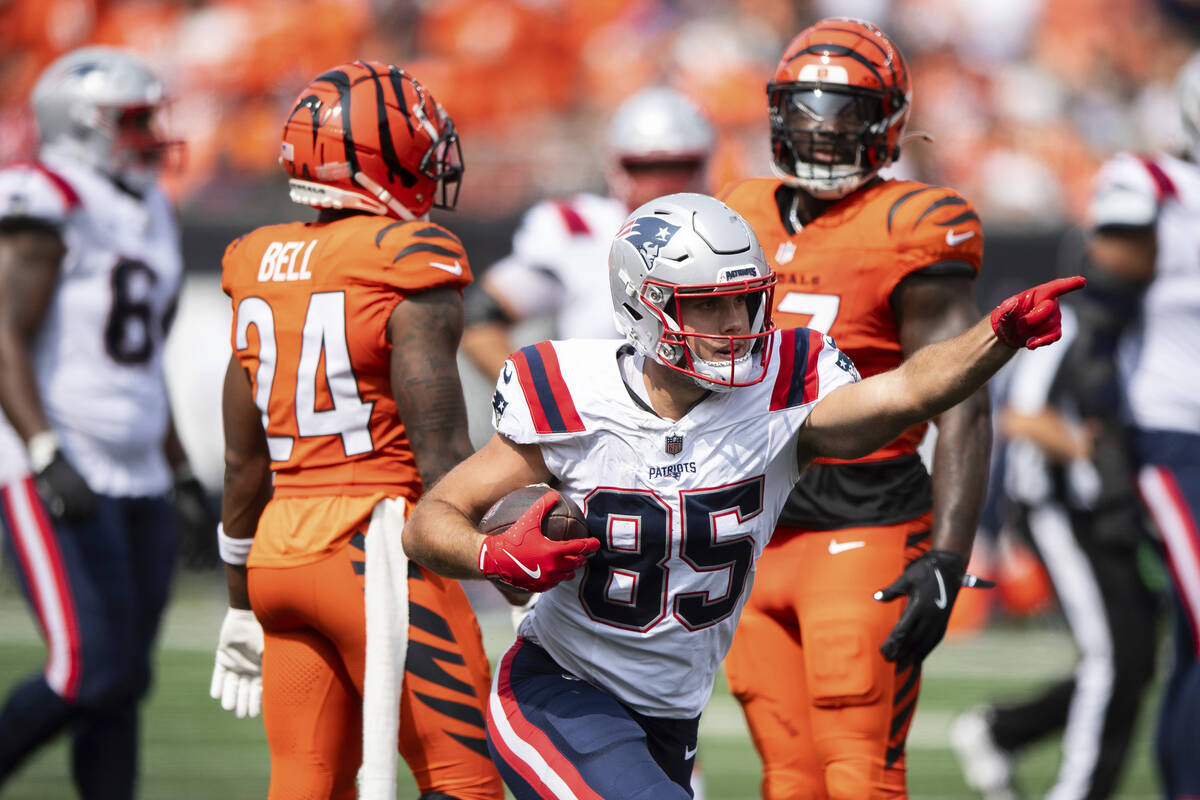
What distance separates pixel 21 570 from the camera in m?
4.46

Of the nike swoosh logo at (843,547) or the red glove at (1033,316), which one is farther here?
the nike swoosh logo at (843,547)

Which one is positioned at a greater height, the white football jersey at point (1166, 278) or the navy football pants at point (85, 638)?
the white football jersey at point (1166, 278)

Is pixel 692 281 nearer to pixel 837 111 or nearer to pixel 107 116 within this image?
pixel 837 111

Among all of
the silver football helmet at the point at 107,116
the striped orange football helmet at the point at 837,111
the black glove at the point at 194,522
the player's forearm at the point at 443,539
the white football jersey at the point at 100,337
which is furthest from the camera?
the black glove at the point at 194,522

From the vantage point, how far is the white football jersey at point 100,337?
4.57 metres

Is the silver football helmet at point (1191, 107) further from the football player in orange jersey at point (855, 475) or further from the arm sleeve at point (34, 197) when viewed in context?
the arm sleeve at point (34, 197)

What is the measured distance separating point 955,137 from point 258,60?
509 centimetres

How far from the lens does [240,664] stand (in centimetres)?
349

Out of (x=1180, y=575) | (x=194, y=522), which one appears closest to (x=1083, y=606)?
(x=1180, y=575)

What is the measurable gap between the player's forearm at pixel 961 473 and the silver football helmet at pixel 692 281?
2.18 ft

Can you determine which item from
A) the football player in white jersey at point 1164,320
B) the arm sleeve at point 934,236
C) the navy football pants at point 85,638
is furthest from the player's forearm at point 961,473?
the navy football pants at point 85,638

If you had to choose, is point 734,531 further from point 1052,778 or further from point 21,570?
point 1052,778

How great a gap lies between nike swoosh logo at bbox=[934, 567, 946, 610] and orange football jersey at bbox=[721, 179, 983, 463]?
29cm

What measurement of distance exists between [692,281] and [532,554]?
57 centimetres
